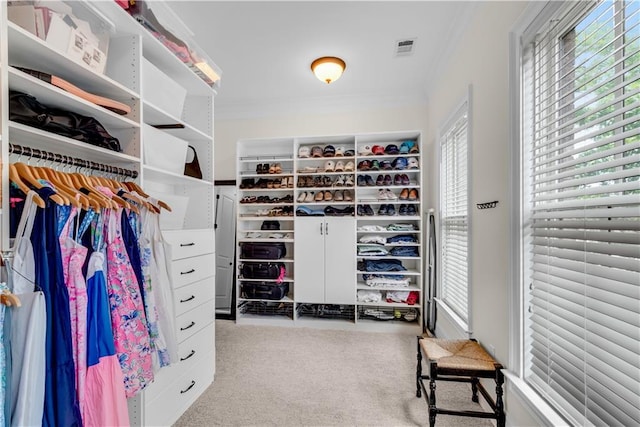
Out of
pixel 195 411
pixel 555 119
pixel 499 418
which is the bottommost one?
pixel 195 411

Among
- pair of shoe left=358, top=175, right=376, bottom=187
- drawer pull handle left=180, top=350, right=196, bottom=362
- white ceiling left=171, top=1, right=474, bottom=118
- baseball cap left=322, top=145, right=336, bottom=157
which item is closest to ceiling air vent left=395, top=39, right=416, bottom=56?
white ceiling left=171, top=1, right=474, bottom=118

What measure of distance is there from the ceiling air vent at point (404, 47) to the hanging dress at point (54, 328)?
262cm

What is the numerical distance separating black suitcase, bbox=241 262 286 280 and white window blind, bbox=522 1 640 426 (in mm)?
2513

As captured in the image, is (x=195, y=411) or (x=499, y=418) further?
(x=195, y=411)

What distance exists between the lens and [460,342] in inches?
72.8

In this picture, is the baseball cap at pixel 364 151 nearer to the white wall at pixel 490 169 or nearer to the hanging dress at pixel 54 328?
the white wall at pixel 490 169

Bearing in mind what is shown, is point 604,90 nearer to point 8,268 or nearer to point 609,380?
point 609,380

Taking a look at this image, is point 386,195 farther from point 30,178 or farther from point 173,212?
point 30,178

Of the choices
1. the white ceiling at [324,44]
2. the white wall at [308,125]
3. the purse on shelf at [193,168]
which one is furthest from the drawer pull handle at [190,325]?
the white wall at [308,125]

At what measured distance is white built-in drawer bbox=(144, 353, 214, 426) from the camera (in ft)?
5.10

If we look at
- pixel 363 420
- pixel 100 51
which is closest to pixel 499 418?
pixel 363 420

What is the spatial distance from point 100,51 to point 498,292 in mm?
2468

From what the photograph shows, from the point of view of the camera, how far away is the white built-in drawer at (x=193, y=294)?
1770 mm

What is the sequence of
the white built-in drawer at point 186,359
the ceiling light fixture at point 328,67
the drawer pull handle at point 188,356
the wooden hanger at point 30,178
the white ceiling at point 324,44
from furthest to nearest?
the ceiling light fixture at point 328,67 < the white ceiling at point 324,44 < the drawer pull handle at point 188,356 < the white built-in drawer at point 186,359 < the wooden hanger at point 30,178
